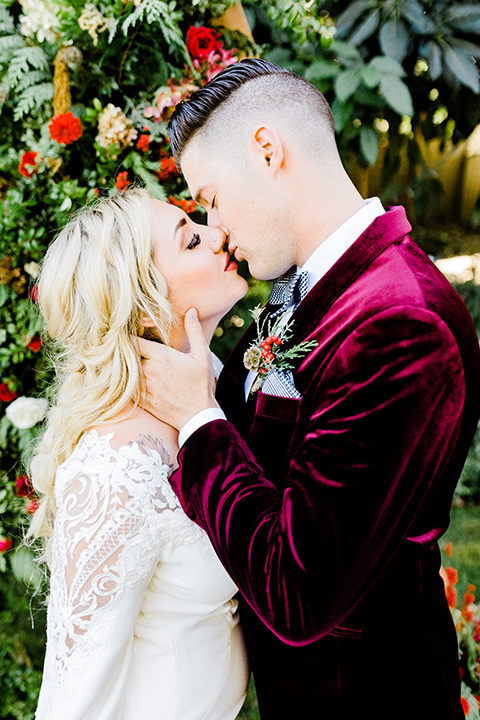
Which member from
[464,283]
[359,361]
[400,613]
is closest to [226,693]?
[400,613]

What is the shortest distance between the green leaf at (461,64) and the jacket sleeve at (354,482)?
6.66ft

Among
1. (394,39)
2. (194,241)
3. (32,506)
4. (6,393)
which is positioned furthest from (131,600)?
(394,39)

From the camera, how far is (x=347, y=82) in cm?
263

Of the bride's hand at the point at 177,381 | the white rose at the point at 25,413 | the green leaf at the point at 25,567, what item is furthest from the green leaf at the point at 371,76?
the green leaf at the point at 25,567

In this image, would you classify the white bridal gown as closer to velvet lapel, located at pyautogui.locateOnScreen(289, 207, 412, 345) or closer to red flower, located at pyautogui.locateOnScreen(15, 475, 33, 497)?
velvet lapel, located at pyautogui.locateOnScreen(289, 207, 412, 345)

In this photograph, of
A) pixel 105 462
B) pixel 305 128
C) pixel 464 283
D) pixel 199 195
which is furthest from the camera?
pixel 464 283

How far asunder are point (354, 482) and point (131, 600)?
0.74 m

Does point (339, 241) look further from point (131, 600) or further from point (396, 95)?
point (396, 95)

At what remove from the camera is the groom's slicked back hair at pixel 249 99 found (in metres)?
1.83

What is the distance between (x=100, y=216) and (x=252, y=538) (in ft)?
3.70

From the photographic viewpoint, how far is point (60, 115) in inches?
89.3

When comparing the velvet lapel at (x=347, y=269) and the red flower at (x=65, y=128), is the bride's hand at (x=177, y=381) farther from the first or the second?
the red flower at (x=65, y=128)

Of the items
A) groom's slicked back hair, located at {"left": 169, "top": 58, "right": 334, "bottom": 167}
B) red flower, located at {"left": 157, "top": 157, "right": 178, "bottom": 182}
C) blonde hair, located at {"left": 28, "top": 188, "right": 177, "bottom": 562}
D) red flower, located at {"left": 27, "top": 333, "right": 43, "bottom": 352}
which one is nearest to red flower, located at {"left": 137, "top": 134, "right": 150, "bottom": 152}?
red flower, located at {"left": 157, "top": 157, "right": 178, "bottom": 182}

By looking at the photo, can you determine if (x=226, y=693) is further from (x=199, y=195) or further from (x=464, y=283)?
(x=464, y=283)
